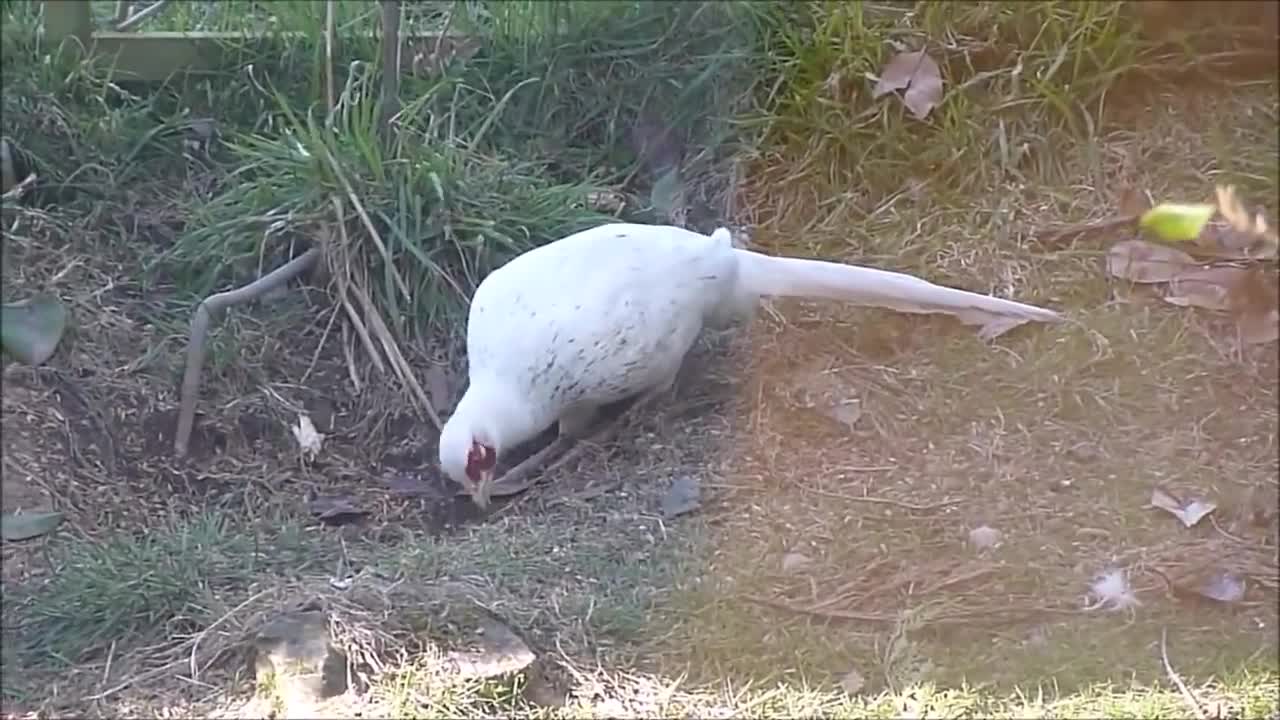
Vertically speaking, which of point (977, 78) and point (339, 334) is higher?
point (977, 78)

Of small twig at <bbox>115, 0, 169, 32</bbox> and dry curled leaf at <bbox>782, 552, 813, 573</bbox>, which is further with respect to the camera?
small twig at <bbox>115, 0, 169, 32</bbox>

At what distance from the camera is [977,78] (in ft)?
5.62

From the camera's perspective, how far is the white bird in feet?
4.44

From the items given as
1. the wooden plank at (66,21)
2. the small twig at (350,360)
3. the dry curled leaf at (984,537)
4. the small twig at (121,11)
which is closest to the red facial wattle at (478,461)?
the small twig at (350,360)

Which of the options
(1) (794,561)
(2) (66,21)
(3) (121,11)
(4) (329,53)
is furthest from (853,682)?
(3) (121,11)

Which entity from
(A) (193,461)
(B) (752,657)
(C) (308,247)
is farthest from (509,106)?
(B) (752,657)

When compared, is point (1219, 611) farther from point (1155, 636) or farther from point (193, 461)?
point (193, 461)

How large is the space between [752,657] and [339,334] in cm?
66

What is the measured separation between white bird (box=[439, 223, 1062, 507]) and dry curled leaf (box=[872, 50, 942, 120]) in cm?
35

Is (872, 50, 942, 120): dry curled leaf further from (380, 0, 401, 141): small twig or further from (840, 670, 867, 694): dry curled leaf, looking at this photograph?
(840, 670, 867, 694): dry curled leaf

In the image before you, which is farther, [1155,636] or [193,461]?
[193,461]

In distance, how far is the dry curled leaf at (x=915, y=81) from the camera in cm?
170

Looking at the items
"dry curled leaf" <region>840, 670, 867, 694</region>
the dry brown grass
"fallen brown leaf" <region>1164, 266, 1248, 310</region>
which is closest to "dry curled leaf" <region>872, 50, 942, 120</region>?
the dry brown grass

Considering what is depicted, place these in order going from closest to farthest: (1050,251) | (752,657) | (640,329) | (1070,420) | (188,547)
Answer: (752,657), (188,547), (1070,420), (640,329), (1050,251)
